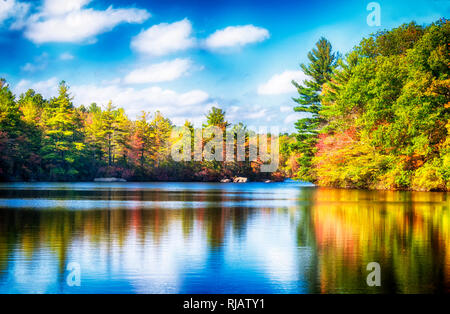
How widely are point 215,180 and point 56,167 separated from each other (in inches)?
1005

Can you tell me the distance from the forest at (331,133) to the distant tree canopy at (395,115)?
0.29 ft

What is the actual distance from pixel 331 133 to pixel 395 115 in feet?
54.4

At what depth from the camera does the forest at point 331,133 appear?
115 ft

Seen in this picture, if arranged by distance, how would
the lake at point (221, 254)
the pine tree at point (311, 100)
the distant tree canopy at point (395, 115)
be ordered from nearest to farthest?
the lake at point (221, 254), the distant tree canopy at point (395, 115), the pine tree at point (311, 100)

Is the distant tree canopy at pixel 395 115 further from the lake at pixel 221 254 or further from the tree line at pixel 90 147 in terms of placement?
the tree line at pixel 90 147

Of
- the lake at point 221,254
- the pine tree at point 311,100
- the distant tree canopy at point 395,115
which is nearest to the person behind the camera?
the lake at point 221,254

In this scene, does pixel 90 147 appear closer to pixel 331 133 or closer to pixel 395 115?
pixel 331 133

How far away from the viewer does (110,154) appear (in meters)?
85.1

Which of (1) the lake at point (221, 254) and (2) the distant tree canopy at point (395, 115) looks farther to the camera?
(2) the distant tree canopy at point (395, 115)

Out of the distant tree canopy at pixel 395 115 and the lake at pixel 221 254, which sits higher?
the distant tree canopy at pixel 395 115

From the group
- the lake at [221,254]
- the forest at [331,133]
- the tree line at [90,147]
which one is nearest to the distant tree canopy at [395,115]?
the forest at [331,133]

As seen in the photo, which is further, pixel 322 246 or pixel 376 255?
pixel 322 246

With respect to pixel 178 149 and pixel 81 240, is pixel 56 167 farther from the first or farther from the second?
pixel 81 240
